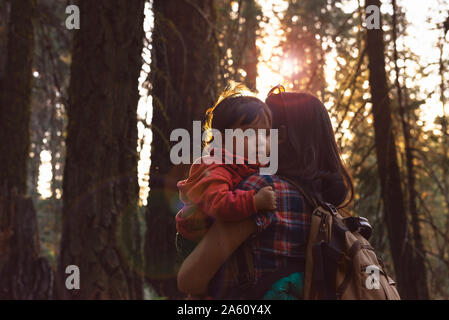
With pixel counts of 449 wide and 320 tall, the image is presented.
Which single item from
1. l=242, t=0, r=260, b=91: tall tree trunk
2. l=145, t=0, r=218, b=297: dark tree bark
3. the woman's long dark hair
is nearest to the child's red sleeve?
the woman's long dark hair

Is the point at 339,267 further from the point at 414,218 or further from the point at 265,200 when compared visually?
the point at 414,218

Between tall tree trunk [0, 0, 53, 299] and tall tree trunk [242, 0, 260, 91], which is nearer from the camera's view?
tall tree trunk [0, 0, 53, 299]

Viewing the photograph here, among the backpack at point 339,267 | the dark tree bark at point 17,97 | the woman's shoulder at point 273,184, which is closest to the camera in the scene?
the backpack at point 339,267

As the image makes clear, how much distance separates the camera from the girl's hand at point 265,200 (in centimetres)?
172

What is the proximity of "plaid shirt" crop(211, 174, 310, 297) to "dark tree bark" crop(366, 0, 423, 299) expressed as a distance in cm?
309

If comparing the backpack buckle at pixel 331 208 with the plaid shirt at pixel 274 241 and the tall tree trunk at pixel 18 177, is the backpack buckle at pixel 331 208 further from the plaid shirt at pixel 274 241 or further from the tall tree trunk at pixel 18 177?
the tall tree trunk at pixel 18 177

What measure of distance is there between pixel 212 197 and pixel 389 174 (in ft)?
10.8

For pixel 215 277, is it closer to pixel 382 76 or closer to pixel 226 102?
pixel 226 102

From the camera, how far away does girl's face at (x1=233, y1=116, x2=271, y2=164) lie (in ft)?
6.26

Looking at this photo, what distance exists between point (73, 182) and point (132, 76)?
3.05ft

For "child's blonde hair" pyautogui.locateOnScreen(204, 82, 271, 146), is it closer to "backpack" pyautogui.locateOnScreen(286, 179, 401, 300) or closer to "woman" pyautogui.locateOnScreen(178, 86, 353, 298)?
"woman" pyautogui.locateOnScreen(178, 86, 353, 298)

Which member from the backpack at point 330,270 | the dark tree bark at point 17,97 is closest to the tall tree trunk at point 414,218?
the backpack at point 330,270

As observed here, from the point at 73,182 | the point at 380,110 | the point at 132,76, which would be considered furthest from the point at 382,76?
the point at 73,182

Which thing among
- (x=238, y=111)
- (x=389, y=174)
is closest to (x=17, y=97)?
(x=389, y=174)
